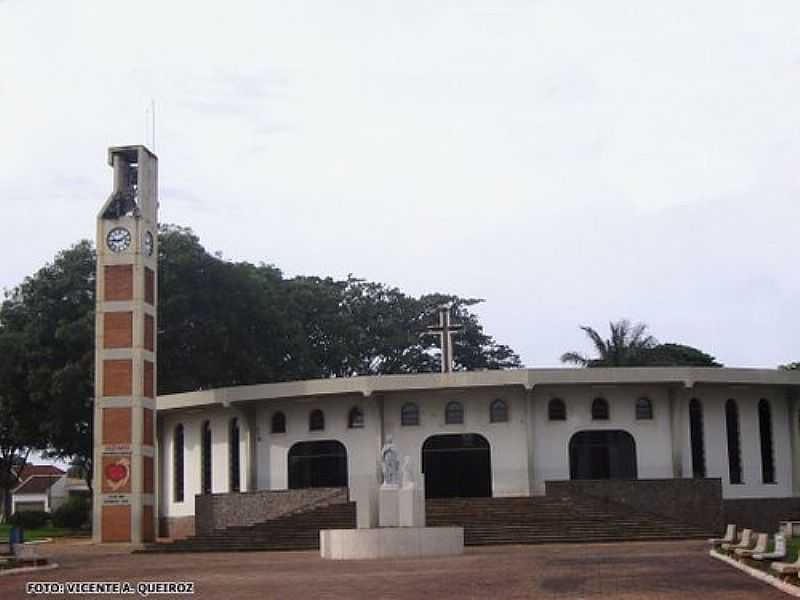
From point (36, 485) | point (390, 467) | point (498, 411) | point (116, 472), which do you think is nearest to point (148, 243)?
point (116, 472)

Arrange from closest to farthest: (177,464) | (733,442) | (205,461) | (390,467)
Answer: (390,467), (733,442), (205,461), (177,464)

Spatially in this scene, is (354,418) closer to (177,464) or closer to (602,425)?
(177,464)

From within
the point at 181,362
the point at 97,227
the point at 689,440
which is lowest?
the point at 689,440

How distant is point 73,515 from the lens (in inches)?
2335

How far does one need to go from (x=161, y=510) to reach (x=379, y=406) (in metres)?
9.83

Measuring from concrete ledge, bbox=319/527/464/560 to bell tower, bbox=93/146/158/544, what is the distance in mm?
12743

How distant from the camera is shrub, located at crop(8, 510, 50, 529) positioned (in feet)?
201

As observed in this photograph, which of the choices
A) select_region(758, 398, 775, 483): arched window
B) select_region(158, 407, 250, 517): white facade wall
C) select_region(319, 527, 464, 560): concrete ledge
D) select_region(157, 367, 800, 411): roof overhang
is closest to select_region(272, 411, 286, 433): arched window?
select_region(158, 407, 250, 517): white facade wall

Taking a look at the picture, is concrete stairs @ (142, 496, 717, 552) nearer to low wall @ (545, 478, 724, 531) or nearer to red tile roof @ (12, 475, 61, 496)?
low wall @ (545, 478, 724, 531)

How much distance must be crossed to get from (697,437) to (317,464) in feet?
40.2

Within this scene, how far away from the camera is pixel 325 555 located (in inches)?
1131

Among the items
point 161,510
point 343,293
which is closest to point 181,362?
point 161,510

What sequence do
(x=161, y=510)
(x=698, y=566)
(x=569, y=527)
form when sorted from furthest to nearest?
(x=161, y=510) → (x=569, y=527) → (x=698, y=566)

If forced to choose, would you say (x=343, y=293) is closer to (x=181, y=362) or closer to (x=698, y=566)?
(x=181, y=362)
